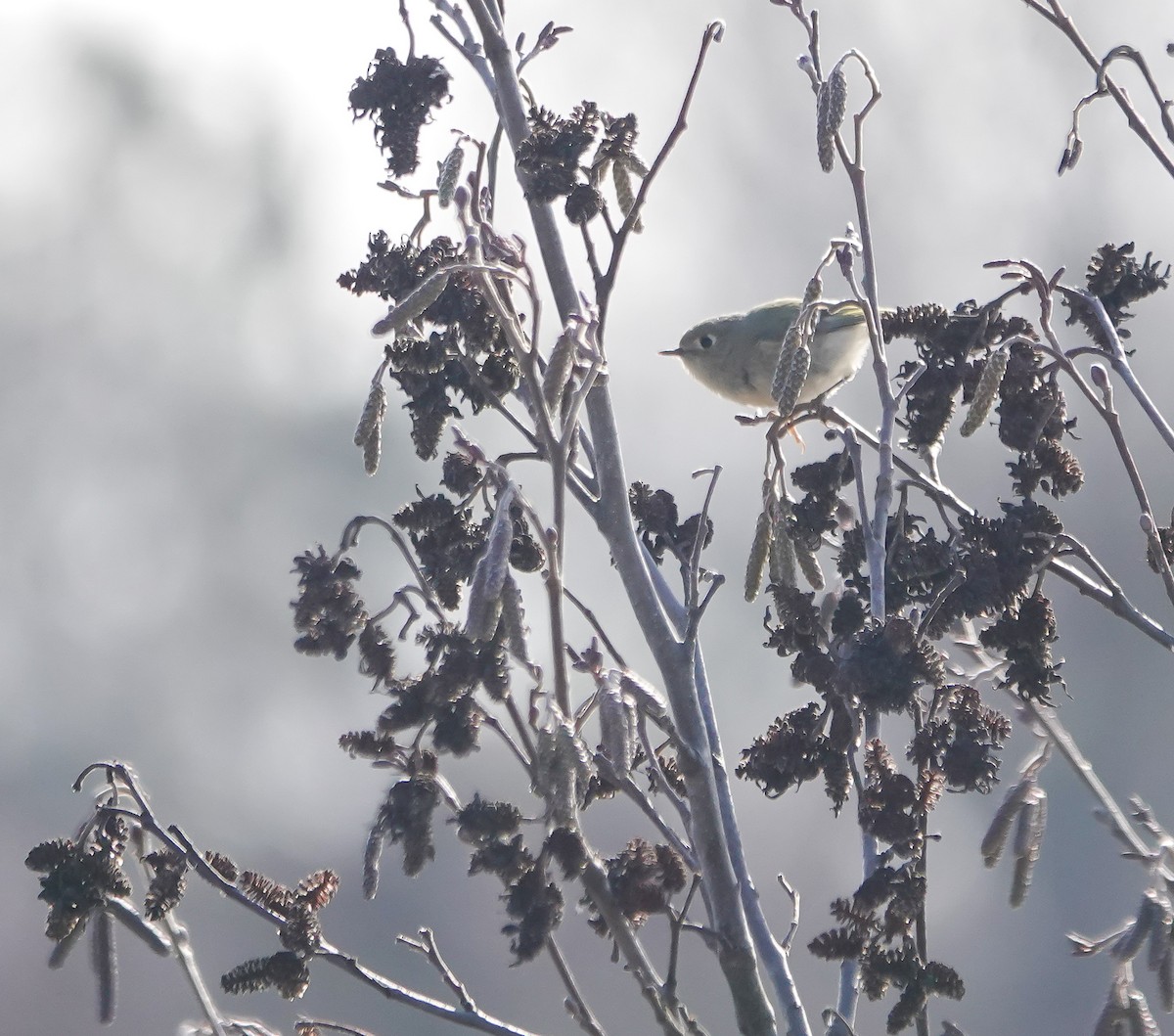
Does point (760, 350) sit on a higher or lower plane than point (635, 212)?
higher

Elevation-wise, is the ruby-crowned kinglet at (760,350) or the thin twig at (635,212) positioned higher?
the ruby-crowned kinglet at (760,350)

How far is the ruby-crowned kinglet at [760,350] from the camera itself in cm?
356

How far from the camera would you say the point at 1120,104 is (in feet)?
5.34

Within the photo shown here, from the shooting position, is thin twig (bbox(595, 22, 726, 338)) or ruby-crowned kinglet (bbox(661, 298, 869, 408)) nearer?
thin twig (bbox(595, 22, 726, 338))

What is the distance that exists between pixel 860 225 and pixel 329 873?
1.00 metres

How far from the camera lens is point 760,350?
3.73m

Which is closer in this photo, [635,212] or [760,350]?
[635,212]

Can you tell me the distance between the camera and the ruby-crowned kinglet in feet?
11.7

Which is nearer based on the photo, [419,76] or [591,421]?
[591,421]

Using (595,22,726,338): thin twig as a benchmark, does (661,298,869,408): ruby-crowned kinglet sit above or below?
above

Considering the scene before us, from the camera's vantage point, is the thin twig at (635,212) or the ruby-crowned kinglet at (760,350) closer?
the thin twig at (635,212)

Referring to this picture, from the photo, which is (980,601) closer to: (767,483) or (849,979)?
(767,483)

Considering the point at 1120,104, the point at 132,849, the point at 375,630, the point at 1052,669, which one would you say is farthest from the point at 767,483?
the point at 132,849

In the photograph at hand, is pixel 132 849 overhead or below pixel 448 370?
below
